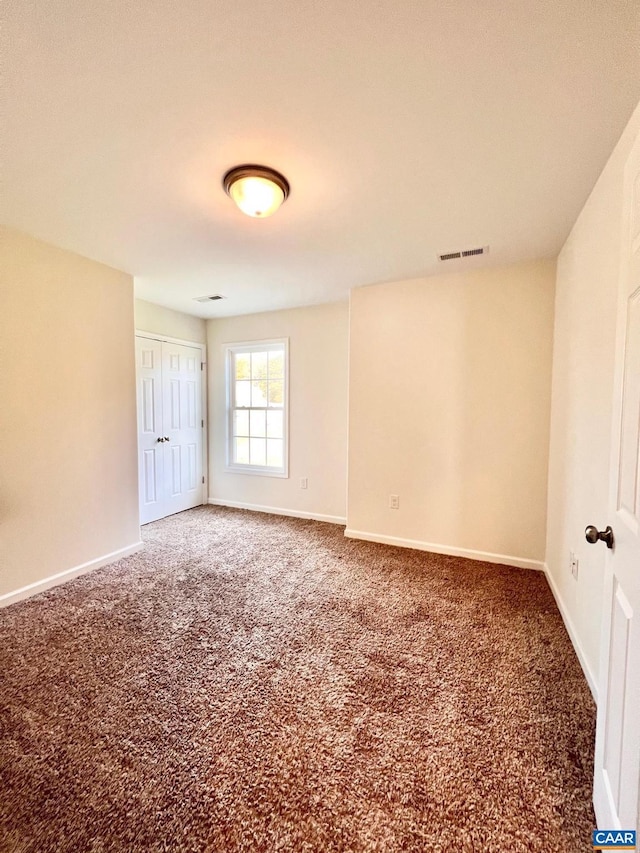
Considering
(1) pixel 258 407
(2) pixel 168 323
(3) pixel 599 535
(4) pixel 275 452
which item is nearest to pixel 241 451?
(4) pixel 275 452

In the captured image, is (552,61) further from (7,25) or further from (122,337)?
(122,337)

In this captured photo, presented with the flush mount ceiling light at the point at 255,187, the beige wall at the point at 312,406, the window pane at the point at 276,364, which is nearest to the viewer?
the flush mount ceiling light at the point at 255,187

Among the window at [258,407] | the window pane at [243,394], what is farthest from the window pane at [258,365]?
the window pane at [243,394]

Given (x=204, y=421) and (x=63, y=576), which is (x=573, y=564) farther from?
(x=204, y=421)

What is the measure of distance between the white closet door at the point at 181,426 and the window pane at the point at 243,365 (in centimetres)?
52

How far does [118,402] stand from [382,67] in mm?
2945

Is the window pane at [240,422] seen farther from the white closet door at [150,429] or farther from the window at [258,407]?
the white closet door at [150,429]

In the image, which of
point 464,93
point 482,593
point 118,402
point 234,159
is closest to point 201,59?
point 234,159

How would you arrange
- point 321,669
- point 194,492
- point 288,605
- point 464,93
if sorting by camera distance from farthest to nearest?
1. point 194,492
2. point 288,605
3. point 321,669
4. point 464,93

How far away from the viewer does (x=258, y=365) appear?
4492 millimetres

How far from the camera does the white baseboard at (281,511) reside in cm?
407

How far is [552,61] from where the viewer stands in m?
1.19

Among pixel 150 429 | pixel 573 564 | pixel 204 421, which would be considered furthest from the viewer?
pixel 204 421

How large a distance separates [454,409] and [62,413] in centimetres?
319
